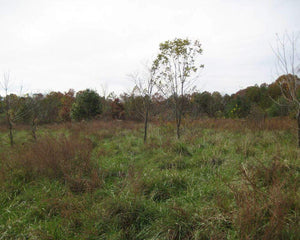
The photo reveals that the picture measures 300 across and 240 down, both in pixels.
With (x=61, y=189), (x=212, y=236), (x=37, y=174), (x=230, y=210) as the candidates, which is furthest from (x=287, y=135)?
(x=37, y=174)

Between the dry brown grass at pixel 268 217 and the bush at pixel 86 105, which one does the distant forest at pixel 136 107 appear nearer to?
the bush at pixel 86 105

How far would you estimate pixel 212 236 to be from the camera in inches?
70.0

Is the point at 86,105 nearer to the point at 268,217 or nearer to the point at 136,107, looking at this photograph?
the point at 136,107

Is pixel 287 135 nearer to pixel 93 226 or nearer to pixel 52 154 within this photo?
pixel 93 226

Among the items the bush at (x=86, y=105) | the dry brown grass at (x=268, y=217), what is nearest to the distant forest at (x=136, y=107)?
the bush at (x=86, y=105)

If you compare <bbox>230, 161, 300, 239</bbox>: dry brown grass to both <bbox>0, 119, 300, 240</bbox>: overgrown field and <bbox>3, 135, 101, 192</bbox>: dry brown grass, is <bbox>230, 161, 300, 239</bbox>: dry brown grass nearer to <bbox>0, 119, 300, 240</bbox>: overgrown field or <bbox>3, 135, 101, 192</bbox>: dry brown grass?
<bbox>0, 119, 300, 240</bbox>: overgrown field

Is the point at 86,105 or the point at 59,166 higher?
the point at 86,105

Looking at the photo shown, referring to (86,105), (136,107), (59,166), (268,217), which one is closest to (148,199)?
(268,217)

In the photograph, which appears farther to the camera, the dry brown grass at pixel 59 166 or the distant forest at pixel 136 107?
the distant forest at pixel 136 107

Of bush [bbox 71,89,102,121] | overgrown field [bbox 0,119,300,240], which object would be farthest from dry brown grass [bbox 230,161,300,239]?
bush [bbox 71,89,102,121]

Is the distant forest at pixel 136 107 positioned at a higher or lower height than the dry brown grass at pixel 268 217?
higher

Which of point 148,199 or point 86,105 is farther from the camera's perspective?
point 86,105

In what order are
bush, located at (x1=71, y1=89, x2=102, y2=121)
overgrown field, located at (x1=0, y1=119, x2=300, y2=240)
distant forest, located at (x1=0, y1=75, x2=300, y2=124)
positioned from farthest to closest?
bush, located at (x1=71, y1=89, x2=102, y2=121), distant forest, located at (x1=0, y1=75, x2=300, y2=124), overgrown field, located at (x1=0, y1=119, x2=300, y2=240)

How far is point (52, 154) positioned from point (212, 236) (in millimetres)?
3482
